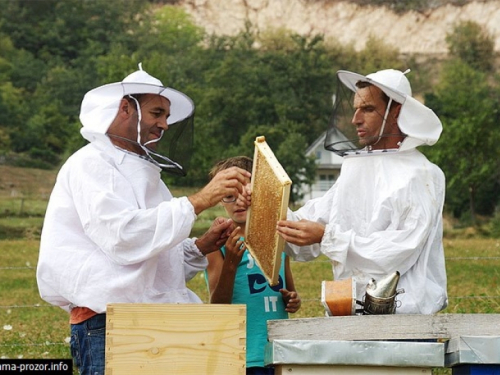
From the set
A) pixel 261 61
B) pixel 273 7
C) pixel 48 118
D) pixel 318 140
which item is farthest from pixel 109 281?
pixel 273 7

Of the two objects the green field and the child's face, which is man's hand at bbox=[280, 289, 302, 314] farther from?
the green field

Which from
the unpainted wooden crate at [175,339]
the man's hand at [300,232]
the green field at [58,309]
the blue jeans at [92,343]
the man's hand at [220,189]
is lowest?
the green field at [58,309]

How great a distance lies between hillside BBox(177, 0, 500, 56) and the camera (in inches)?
3290

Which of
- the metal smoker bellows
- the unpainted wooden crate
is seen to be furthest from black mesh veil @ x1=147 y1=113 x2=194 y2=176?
the metal smoker bellows

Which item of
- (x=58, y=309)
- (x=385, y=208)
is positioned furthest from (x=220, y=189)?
→ (x=58, y=309)

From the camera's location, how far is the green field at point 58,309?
9008 mm

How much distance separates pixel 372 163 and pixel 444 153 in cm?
4776

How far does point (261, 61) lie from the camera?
66750 millimetres

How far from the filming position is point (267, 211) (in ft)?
15.5

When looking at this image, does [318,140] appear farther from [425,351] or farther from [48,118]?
[425,351]

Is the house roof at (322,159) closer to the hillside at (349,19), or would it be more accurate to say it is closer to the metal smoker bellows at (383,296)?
the hillside at (349,19)

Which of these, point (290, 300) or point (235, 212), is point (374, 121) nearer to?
point (235, 212)

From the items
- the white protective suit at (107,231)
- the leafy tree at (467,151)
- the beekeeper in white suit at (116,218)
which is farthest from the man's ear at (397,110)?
the leafy tree at (467,151)

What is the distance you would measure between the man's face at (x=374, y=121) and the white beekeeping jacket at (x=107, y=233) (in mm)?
1048
